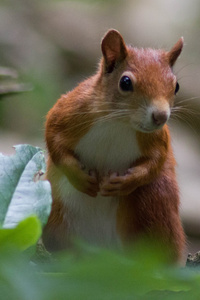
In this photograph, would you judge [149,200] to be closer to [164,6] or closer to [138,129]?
[138,129]

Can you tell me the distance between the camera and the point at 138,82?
38.7 inches

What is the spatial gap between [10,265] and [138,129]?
2.63 ft

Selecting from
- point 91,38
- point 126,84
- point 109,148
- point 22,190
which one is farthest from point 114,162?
point 91,38

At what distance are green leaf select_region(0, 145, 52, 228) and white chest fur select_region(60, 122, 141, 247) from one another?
0.55 metres

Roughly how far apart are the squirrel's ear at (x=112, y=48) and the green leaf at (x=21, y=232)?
0.81m

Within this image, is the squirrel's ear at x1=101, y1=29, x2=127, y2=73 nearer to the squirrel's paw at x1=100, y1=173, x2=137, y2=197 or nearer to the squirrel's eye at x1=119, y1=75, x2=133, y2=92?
the squirrel's eye at x1=119, y1=75, x2=133, y2=92

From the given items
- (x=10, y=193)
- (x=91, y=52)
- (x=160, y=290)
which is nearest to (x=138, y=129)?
(x=10, y=193)

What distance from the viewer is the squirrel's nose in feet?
2.96

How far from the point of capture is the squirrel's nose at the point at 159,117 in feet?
2.96

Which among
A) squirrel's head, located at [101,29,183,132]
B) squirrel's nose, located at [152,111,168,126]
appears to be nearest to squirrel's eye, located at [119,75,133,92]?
squirrel's head, located at [101,29,183,132]

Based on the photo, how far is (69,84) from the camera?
3754mm

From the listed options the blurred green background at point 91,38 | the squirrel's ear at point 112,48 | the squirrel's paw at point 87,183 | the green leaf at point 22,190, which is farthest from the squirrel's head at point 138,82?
the blurred green background at point 91,38

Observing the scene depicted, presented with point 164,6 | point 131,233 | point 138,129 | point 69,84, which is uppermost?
point 164,6

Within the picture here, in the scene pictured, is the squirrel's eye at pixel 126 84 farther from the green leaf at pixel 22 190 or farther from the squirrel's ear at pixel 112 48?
the green leaf at pixel 22 190
